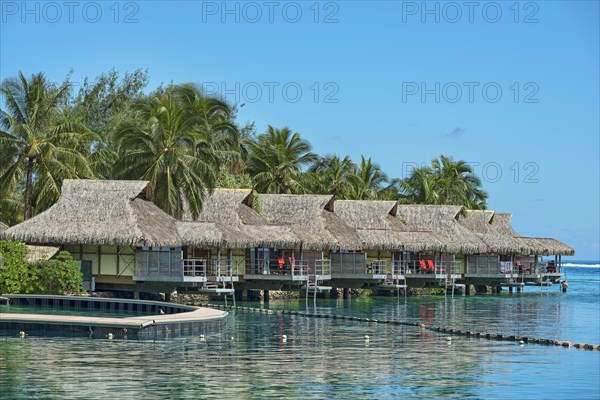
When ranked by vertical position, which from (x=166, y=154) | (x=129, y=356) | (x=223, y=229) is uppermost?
(x=166, y=154)

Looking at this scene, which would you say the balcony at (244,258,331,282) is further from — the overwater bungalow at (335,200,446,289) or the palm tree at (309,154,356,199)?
the palm tree at (309,154,356,199)

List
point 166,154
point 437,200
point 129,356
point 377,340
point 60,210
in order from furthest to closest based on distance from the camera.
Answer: point 437,200 < point 166,154 < point 60,210 < point 377,340 < point 129,356

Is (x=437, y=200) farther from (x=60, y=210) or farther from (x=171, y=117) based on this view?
(x=60, y=210)

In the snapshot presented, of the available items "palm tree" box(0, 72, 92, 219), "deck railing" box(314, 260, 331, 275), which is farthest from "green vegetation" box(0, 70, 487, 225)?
"deck railing" box(314, 260, 331, 275)

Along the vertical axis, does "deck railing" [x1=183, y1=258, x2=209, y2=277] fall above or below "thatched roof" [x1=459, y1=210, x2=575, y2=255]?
Answer: below

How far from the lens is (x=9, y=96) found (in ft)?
151

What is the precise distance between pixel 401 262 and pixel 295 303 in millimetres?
11071

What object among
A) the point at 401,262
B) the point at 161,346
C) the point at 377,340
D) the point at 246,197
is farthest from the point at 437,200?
the point at 161,346

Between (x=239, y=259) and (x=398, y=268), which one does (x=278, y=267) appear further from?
(x=398, y=268)

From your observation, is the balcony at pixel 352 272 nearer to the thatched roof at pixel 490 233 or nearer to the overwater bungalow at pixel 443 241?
the overwater bungalow at pixel 443 241

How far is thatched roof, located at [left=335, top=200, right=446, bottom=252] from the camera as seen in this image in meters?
55.8

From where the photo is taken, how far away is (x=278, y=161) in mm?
60719

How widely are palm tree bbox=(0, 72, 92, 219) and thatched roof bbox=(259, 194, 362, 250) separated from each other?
1000cm

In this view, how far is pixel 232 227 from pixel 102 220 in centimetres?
681
